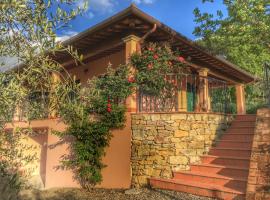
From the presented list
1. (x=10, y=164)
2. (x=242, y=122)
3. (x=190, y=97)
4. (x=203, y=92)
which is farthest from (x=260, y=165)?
(x=190, y=97)

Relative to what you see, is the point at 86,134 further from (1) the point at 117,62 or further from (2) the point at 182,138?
(1) the point at 117,62

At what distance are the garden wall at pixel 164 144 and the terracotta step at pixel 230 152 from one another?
235mm

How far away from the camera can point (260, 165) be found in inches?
199

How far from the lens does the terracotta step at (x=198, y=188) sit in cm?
545

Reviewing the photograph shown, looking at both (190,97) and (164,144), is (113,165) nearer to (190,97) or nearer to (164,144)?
(164,144)

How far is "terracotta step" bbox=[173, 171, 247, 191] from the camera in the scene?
18.9 ft

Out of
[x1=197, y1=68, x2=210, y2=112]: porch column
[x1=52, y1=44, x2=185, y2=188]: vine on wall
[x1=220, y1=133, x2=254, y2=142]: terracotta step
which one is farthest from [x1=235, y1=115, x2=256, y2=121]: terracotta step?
[x1=52, y1=44, x2=185, y2=188]: vine on wall

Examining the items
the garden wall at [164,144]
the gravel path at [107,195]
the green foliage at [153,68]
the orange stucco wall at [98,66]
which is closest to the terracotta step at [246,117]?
the garden wall at [164,144]

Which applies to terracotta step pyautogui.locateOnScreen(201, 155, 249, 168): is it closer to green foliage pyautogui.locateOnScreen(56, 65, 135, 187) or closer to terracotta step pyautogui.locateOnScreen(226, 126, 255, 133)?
terracotta step pyautogui.locateOnScreen(226, 126, 255, 133)

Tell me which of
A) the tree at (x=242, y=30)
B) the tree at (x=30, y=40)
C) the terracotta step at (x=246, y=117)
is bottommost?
the terracotta step at (x=246, y=117)

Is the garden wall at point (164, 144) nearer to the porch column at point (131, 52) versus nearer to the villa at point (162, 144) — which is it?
the villa at point (162, 144)

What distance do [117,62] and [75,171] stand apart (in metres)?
4.23

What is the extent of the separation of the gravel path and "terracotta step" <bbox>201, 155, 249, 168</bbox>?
57.4 inches

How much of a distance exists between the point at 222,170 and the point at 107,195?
2982 mm
